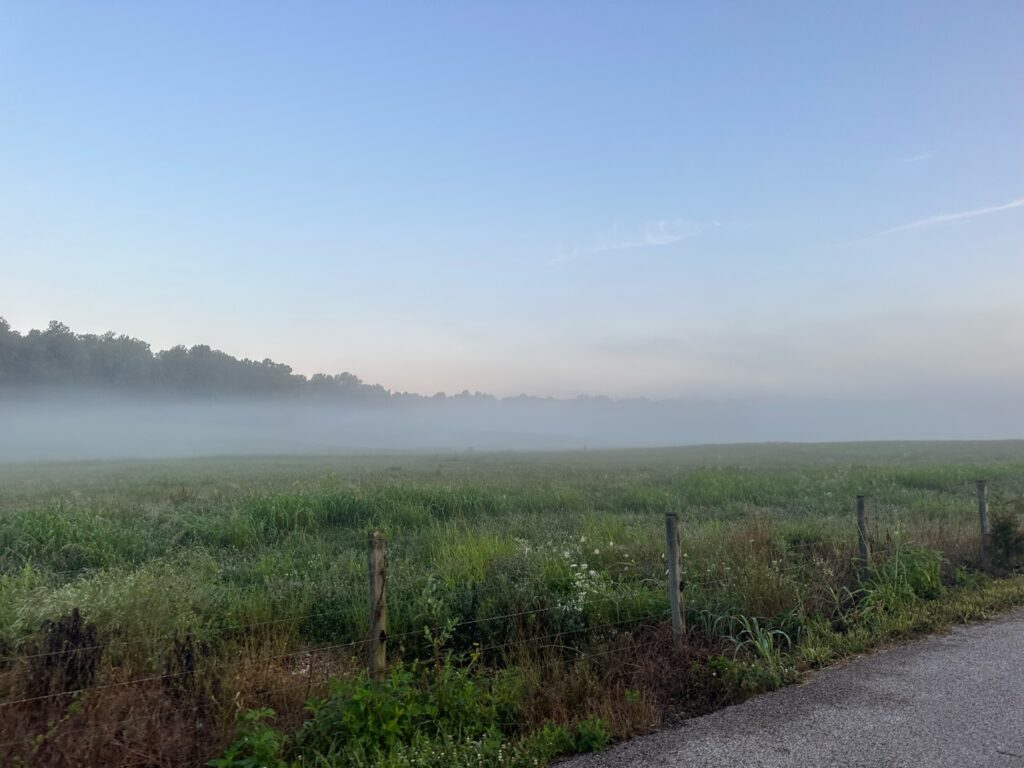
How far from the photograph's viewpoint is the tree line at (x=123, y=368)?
408 feet

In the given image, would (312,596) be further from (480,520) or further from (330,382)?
(330,382)

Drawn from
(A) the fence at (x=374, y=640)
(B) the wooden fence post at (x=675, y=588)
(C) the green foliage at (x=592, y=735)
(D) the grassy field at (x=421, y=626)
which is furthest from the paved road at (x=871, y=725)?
(A) the fence at (x=374, y=640)

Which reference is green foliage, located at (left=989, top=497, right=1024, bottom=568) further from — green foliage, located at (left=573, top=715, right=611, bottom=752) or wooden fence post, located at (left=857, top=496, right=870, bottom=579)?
green foliage, located at (left=573, top=715, right=611, bottom=752)

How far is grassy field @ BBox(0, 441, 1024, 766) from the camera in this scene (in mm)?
4199

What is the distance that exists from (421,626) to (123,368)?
6110 inches

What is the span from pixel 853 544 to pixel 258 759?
7.52 m

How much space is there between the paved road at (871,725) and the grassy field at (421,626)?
29 cm

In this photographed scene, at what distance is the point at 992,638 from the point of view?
6.11 meters

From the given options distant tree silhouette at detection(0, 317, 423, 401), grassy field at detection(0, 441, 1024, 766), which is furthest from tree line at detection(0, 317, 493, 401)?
grassy field at detection(0, 441, 1024, 766)

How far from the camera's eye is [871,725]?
438 cm

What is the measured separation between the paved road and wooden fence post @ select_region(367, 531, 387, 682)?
1520mm

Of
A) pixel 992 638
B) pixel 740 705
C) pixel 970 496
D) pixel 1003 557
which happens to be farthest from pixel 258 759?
pixel 970 496

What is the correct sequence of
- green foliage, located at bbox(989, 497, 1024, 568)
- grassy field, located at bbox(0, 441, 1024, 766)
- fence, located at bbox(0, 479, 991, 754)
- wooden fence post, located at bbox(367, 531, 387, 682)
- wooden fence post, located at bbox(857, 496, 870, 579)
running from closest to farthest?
grassy field, located at bbox(0, 441, 1024, 766), fence, located at bbox(0, 479, 991, 754), wooden fence post, located at bbox(367, 531, 387, 682), wooden fence post, located at bbox(857, 496, 870, 579), green foliage, located at bbox(989, 497, 1024, 568)

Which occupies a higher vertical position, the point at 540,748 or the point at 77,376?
the point at 77,376
